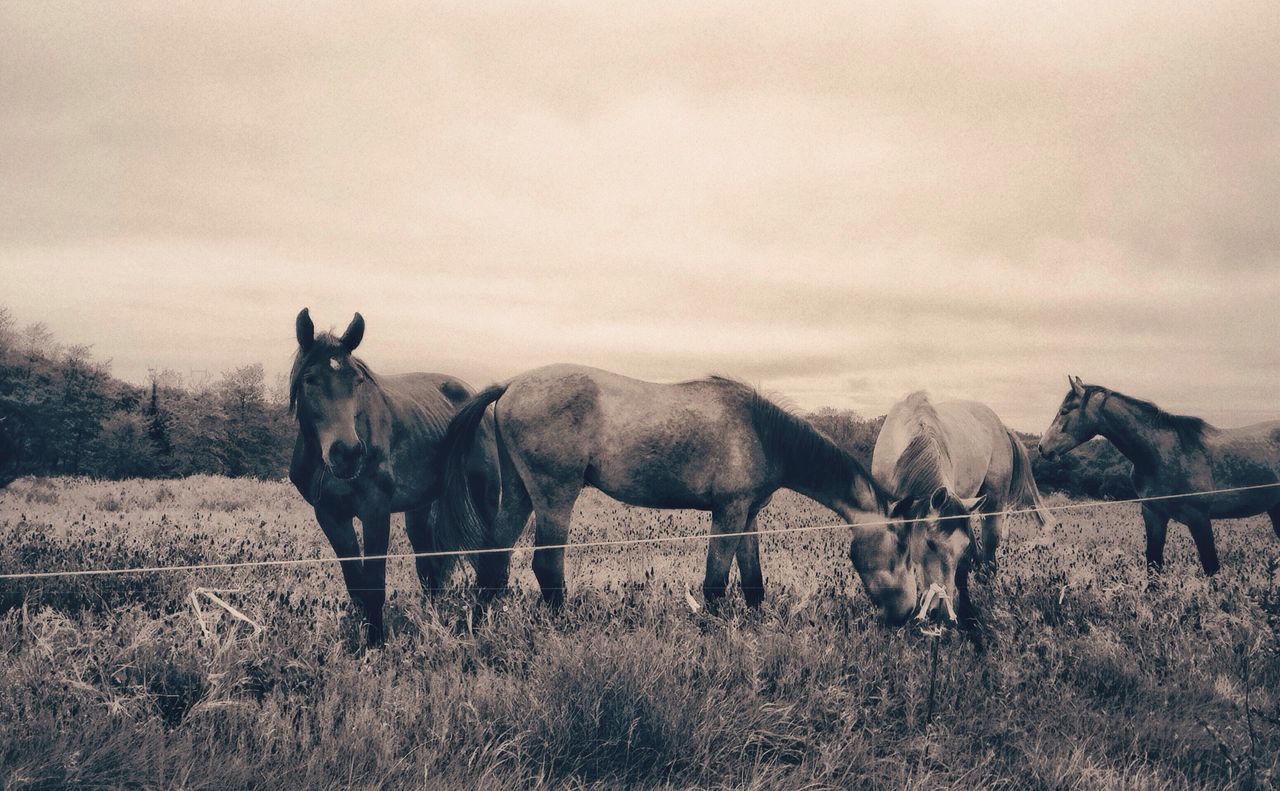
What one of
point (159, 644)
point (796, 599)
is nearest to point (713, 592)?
point (796, 599)

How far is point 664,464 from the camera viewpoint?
19.6 feet

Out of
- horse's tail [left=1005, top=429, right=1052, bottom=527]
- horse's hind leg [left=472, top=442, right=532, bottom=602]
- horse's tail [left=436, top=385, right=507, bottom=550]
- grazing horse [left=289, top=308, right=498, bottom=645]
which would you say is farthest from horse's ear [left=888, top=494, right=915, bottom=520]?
horse's tail [left=1005, top=429, right=1052, bottom=527]

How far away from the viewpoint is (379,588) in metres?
5.44

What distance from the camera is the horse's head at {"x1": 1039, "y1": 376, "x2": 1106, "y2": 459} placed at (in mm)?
9328

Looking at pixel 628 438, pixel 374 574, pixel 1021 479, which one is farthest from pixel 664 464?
pixel 1021 479

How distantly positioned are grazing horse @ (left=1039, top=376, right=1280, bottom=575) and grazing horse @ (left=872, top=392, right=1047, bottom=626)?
105 centimetres

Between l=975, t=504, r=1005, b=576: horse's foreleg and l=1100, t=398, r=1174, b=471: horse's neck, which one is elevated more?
l=1100, t=398, r=1174, b=471: horse's neck

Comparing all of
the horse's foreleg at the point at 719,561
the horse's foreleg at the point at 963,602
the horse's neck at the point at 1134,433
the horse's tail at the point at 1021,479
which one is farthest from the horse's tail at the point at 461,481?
the horse's neck at the point at 1134,433

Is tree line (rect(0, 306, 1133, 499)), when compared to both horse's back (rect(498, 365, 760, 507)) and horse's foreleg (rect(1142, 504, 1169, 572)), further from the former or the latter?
horse's back (rect(498, 365, 760, 507))

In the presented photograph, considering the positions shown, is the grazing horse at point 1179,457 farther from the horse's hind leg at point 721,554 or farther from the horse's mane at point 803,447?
the horse's hind leg at point 721,554

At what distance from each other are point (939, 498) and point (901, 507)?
0.95 ft

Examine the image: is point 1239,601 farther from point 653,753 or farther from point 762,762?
point 653,753

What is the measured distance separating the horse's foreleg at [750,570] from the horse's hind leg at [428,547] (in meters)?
2.55

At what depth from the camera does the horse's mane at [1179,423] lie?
908 cm
